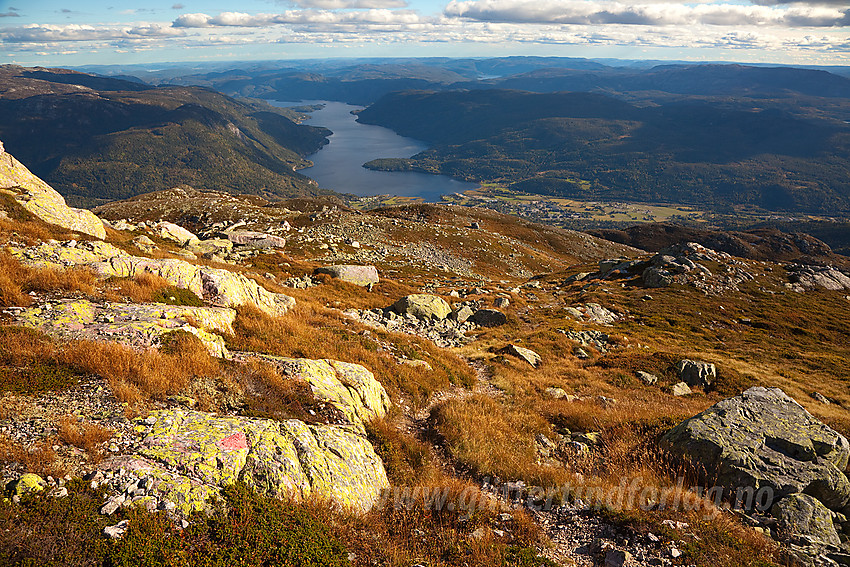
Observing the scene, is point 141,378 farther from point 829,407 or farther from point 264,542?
point 829,407

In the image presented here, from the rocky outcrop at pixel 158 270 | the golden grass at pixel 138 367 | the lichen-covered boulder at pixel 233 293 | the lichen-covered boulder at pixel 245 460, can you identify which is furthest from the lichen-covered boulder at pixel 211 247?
the lichen-covered boulder at pixel 245 460

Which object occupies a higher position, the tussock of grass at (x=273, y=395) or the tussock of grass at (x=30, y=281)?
the tussock of grass at (x=30, y=281)

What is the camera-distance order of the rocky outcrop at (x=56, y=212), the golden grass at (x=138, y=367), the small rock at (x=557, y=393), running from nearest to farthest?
the golden grass at (x=138, y=367) < the small rock at (x=557, y=393) < the rocky outcrop at (x=56, y=212)

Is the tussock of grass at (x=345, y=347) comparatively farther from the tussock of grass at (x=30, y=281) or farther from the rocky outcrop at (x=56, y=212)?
the rocky outcrop at (x=56, y=212)

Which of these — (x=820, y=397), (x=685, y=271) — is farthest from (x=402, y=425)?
(x=685, y=271)

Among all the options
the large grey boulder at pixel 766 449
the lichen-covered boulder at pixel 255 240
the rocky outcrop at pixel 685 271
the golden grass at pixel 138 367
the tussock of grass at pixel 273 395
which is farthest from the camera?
the lichen-covered boulder at pixel 255 240

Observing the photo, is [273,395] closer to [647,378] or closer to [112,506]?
[112,506]

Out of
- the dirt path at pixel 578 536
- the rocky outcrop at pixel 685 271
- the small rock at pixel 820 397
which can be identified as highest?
the dirt path at pixel 578 536

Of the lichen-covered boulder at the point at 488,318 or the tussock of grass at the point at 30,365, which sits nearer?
the tussock of grass at the point at 30,365
